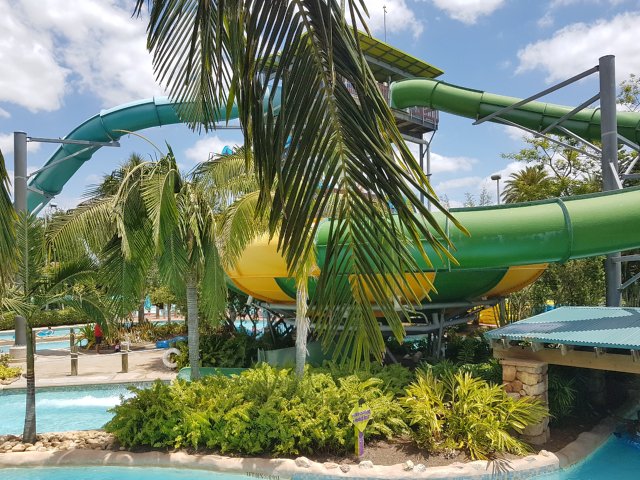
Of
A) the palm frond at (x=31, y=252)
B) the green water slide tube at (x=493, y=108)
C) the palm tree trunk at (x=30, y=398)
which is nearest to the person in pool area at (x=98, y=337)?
the palm tree trunk at (x=30, y=398)

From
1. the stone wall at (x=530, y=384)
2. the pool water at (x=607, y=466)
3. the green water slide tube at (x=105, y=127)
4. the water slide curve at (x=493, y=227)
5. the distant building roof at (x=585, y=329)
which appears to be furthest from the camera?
the green water slide tube at (x=105, y=127)

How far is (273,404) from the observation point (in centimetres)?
696

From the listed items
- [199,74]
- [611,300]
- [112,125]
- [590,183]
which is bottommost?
[611,300]

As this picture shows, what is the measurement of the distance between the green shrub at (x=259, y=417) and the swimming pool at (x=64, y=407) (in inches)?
116

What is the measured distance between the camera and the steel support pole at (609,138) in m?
9.30

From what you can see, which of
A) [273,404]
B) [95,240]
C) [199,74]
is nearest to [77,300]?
[95,240]

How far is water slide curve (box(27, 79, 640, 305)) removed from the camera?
7379mm

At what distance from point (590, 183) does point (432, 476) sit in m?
15.9

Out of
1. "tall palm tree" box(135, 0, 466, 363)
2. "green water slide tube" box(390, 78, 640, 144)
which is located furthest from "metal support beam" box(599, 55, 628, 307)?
"tall palm tree" box(135, 0, 466, 363)

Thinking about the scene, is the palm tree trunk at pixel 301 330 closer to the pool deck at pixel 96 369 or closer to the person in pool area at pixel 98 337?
the pool deck at pixel 96 369

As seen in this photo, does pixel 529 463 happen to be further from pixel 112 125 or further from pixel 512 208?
pixel 112 125

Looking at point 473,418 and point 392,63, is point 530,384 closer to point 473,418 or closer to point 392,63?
point 473,418

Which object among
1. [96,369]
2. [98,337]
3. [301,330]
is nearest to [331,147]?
[301,330]

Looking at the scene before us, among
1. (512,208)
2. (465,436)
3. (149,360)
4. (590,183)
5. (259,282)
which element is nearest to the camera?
(465,436)
